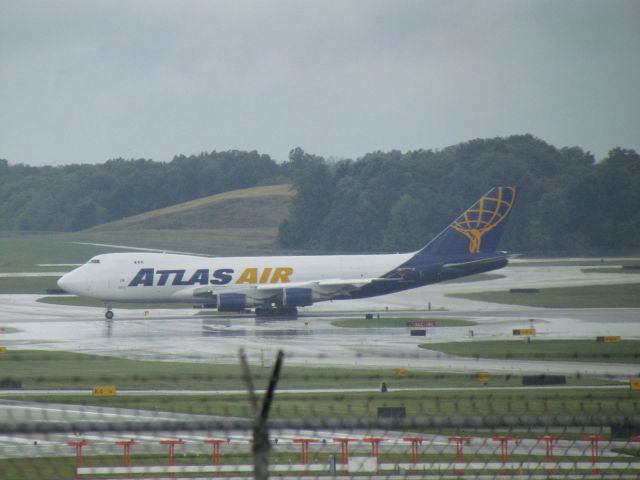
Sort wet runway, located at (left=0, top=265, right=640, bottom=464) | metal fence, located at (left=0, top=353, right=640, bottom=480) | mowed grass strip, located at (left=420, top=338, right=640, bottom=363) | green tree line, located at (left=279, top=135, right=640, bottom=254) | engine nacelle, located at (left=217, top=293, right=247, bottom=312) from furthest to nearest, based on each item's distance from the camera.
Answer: green tree line, located at (left=279, top=135, right=640, bottom=254)
engine nacelle, located at (left=217, top=293, right=247, bottom=312)
mowed grass strip, located at (left=420, top=338, right=640, bottom=363)
wet runway, located at (left=0, top=265, right=640, bottom=464)
metal fence, located at (left=0, top=353, right=640, bottom=480)

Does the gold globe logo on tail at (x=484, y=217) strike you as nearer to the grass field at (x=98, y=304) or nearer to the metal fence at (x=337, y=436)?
the grass field at (x=98, y=304)

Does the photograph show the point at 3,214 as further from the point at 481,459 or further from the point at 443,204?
the point at 481,459

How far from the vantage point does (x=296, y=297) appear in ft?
172

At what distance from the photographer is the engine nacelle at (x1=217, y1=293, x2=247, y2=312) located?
51594 millimetres

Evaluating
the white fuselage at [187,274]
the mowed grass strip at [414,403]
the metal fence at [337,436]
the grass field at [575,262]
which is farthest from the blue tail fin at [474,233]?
the grass field at [575,262]

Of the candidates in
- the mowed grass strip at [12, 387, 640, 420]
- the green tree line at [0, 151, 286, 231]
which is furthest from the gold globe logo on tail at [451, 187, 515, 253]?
the green tree line at [0, 151, 286, 231]

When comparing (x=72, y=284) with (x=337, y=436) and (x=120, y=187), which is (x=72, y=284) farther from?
(x=120, y=187)

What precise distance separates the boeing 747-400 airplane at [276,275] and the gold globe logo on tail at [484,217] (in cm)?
5

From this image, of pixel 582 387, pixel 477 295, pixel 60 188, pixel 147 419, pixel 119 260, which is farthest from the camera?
pixel 60 188

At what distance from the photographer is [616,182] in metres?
105

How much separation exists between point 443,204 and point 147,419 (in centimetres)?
9482

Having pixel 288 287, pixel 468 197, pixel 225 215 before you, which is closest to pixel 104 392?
pixel 288 287

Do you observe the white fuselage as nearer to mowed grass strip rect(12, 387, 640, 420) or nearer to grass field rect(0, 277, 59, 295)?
grass field rect(0, 277, 59, 295)

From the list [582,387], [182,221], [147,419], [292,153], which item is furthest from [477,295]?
[292,153]
